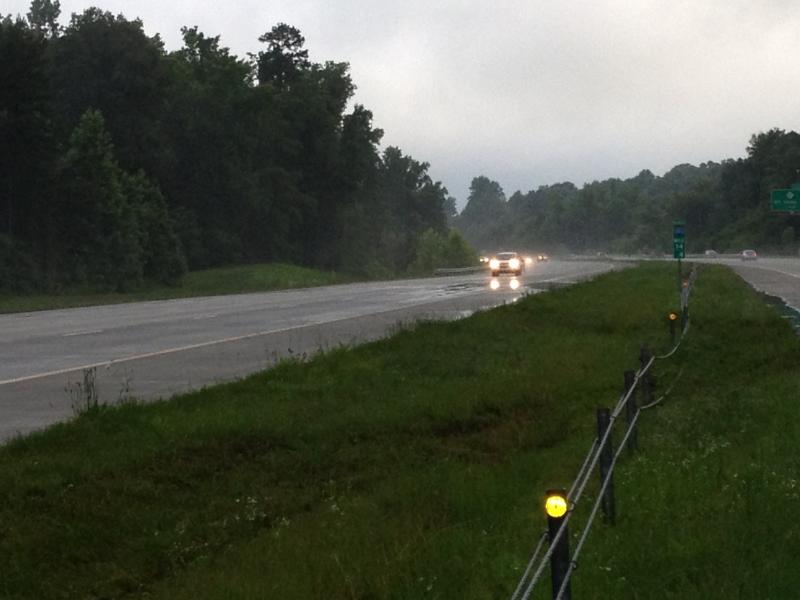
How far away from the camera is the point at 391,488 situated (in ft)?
39.9

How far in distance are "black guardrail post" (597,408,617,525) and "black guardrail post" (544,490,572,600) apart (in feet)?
8.67

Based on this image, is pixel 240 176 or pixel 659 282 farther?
pixel 240 176

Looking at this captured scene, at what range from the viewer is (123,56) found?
9056 cm

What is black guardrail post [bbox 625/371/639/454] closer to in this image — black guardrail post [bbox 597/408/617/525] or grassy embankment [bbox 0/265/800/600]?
grassy embankment [bbox 0/265/800/600]

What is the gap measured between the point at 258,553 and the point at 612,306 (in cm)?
2899

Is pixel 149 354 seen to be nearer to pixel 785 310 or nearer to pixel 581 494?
pixel 581 494

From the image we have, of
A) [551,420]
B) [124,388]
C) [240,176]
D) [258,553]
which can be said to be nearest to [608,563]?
[258,553]

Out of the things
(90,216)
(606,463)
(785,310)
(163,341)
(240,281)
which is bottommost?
(240,281)

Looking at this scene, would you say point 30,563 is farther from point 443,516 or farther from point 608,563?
point 608,563

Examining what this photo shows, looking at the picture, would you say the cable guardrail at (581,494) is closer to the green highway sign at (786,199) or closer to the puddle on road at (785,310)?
the puddle on road at (785,310)

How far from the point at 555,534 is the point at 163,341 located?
2195cm

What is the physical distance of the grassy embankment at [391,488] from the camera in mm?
8656

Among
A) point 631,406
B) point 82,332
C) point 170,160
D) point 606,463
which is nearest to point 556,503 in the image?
point 606,463

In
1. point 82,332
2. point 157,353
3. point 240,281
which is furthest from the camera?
point 240,281
